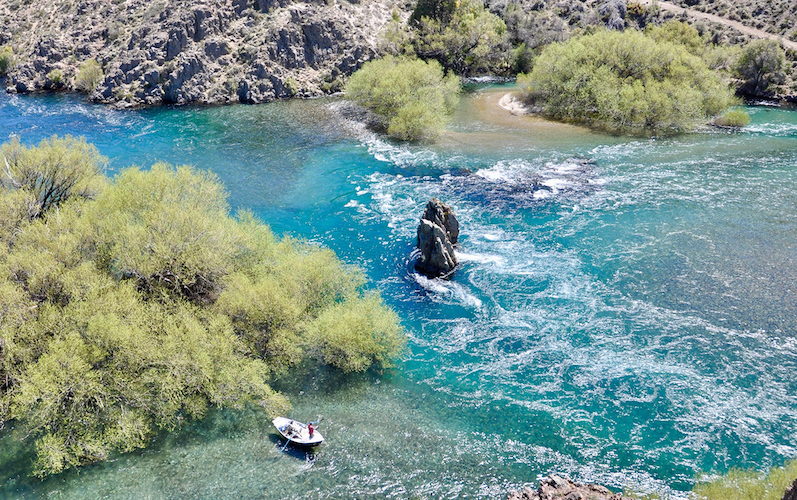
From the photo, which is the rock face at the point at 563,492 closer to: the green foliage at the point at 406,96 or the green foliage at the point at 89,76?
the green foliage at the point at 406,96

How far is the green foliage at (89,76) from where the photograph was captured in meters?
103

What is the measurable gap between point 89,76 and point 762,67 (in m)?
128

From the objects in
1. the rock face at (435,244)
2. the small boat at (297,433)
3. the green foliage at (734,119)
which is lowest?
the small boat at (297,433)

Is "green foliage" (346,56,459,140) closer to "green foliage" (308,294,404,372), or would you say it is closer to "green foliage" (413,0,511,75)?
"green foliage" (413,0,511,75)

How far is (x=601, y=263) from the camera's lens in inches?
1841

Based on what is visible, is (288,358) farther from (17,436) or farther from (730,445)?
(730,445)

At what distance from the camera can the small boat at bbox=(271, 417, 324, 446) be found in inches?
1164

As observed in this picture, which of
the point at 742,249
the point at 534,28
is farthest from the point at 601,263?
the point at 534,28

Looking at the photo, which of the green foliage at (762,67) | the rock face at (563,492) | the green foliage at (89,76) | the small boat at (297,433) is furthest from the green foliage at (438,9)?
the rock face at (563,492)

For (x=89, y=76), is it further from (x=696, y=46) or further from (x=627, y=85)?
(x=696, y=46)

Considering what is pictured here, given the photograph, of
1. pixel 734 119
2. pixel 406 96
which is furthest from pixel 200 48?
pixel 734 119

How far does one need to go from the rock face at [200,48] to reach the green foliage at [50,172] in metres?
57.9

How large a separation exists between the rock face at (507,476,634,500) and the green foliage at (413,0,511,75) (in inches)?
3892

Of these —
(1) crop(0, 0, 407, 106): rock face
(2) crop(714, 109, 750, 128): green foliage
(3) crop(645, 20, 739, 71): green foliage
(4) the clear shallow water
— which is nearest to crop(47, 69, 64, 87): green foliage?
(1) crop(0, 0, 407, 106): rock face
